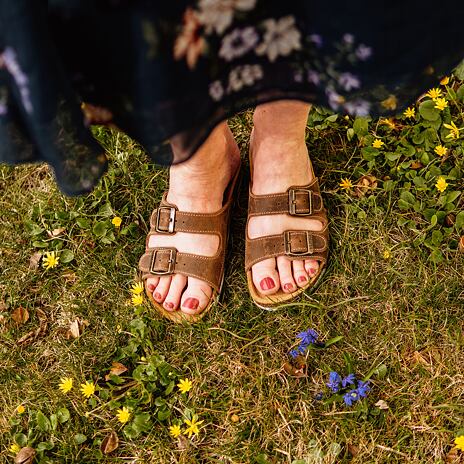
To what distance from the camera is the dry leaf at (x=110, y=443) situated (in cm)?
157

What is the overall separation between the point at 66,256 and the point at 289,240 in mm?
729

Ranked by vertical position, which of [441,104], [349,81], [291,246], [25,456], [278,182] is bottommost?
[25,456]

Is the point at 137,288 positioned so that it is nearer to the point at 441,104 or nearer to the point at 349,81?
the point at 349,81

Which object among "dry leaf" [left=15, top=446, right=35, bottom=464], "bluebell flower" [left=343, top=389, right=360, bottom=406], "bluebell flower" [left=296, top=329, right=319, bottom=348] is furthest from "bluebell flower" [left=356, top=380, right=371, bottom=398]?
"dry leaf" [left=15, top=446, right=35, bottom=464]

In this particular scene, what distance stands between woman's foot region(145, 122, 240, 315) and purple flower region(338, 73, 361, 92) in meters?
0.56

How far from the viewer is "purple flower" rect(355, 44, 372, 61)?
40.8 inches

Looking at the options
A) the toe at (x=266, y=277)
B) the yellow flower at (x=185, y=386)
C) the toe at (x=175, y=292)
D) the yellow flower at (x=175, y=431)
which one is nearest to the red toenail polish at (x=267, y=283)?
the toe at (x=266, y=277)

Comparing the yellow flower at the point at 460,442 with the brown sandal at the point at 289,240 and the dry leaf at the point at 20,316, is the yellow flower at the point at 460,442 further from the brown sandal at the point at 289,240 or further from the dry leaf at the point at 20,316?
the dry leaf at the point at 20,316

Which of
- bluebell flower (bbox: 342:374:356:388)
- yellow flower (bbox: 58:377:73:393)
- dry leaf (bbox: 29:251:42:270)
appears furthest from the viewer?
dry leaf (bbox: 29:251:42:270)

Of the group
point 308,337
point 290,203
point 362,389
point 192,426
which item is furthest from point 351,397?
point 290,203

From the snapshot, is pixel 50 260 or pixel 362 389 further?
pixel 50 260

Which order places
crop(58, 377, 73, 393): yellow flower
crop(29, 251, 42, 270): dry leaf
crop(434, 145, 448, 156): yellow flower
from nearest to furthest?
crop(58, 377, 73, 393): yellow flower
crop(434, 145, 448, 156): yellow flower
crop(29, 251, 42, 270): dry leaf

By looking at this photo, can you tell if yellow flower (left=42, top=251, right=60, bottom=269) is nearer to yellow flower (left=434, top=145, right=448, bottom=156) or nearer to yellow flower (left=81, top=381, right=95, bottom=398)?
yellow flower (left=81, top=381, right=95, bottom=398)

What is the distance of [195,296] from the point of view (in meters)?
1.66
